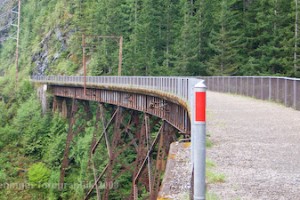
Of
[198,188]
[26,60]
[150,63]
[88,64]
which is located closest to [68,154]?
[150,63]

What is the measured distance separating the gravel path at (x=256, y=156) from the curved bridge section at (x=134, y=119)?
0.91 meters

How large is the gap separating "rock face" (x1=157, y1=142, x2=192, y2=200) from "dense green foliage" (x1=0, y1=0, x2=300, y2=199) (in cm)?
1956

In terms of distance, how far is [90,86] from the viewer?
28.5 metres

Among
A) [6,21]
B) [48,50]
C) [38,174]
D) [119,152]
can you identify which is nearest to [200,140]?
[119,152]

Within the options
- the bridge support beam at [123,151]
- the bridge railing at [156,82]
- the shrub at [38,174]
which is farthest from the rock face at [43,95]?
the shrub at [38,174]

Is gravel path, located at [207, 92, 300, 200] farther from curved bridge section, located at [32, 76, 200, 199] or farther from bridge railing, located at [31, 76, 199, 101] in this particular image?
bridge railing, located at [31, 76, 199, 101]

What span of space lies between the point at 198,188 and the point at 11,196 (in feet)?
81.7

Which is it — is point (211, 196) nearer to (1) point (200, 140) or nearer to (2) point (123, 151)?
(1) point (200, 140)

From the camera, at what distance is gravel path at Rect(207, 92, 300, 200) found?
480 cm

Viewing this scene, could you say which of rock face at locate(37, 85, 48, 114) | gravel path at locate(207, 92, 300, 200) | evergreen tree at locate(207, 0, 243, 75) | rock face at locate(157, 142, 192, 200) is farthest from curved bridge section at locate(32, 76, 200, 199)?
evergreen tree at locate(207, 0, 243, 75)

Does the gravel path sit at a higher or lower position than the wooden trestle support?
higher

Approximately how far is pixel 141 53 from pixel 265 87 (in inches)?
982

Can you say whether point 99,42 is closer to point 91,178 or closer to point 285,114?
point 91,178

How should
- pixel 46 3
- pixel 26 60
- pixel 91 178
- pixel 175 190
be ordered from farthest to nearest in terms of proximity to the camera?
pixel 46 3 < pixel 26 60 < pixel 91 178 < pixel 175 190
